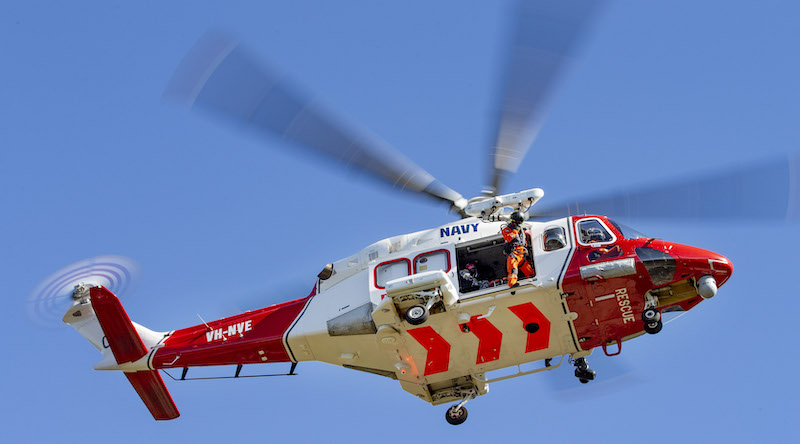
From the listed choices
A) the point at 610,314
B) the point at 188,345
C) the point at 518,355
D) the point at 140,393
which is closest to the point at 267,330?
the point at 188,345

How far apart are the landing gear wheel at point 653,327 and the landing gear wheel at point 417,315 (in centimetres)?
300

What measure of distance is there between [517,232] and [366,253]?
97.0 inches

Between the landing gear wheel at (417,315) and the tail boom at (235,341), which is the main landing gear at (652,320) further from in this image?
the tail boom at (235,341)

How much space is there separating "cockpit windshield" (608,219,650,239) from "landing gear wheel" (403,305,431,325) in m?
3.00

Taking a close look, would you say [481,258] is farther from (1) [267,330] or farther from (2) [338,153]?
(1) [267,330]

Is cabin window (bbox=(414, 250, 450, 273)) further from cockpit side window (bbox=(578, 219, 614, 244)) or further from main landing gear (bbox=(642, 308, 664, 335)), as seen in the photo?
main landing gear (bbox=(642, 308, 664, 335))

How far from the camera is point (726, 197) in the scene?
11.4 metres

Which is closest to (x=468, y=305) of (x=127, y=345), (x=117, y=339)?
(x=127, y=345)

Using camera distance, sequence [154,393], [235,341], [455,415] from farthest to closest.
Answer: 1. [154,393]
2. [235,341]
3. [455,415]

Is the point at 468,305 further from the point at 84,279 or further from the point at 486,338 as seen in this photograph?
the point at 84,279

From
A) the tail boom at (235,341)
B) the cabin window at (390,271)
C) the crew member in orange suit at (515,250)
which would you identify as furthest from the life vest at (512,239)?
the tail boom at (235,341)

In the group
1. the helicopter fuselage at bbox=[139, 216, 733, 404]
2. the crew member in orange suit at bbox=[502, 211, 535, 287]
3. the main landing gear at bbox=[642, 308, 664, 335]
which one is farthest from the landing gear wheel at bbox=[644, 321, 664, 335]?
the crew member in orange suit at bbox=[502, 211, 535, 287]

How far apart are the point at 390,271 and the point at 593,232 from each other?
3.01m

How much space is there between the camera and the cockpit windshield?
12.5 metres
